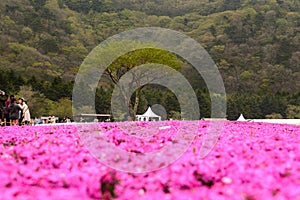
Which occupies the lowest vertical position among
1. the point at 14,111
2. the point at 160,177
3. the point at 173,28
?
the point at 160,177

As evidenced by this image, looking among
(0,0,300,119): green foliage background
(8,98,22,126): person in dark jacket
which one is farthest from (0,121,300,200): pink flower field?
(0,0,300,119): green foliage background

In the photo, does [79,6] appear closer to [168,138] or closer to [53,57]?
[53,57]

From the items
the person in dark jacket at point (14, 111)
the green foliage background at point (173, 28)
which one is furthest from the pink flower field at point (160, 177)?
the green foliage background at point (173, 28)

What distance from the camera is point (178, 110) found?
50281 millimetres

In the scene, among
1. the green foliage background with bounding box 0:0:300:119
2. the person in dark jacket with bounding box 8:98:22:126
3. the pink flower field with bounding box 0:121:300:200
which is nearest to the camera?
the pink flower field with bounding box 0:121:300:200

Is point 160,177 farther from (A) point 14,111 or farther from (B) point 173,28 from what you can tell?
(B) point 173,28

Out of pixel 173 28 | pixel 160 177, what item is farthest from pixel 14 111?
pixel 173 28

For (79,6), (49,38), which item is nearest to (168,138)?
(49,38)

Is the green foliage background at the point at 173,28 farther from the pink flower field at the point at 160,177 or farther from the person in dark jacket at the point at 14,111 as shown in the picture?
the pink flower field at the point at 160,177

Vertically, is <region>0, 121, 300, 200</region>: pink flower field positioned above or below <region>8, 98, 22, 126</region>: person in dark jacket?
below

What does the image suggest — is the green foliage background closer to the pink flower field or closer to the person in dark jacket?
the person in dark jacket

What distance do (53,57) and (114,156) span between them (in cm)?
5475

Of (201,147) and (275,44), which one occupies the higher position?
(275,44)

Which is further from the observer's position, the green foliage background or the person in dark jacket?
the green foliage background
